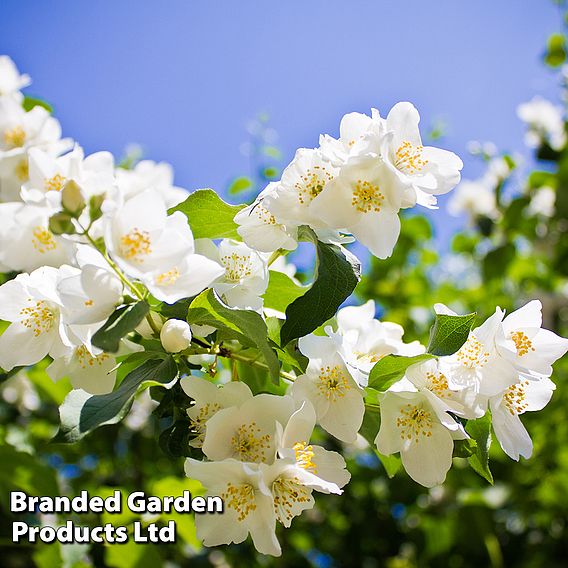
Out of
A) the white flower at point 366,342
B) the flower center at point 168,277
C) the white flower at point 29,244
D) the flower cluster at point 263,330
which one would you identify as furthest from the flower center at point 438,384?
the white flower at point 29,244

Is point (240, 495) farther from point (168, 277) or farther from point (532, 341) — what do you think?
point (532, 341)

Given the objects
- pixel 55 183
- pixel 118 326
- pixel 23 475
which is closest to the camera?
pixel 118 326

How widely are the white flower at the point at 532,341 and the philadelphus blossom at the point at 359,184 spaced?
242mm

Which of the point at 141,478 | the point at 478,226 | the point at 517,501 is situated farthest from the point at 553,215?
the point at 141,478

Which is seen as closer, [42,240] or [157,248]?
[157,248]

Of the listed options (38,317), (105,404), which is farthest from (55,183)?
(105,404)

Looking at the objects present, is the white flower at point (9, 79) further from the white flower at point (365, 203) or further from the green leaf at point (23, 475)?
the white flower at point (365, 203)

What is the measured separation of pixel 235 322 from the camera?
1.00 m

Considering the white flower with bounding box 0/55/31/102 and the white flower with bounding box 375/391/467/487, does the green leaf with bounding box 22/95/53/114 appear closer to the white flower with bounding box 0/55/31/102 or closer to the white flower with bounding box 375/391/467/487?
the white flower with bounding box 0/55/31/102

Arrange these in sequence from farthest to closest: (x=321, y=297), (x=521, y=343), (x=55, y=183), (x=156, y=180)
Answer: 1. (x=156, y=180)
2. (x=55, y=183)
3. (x=521, y=343)
4. (x=321, y=297)

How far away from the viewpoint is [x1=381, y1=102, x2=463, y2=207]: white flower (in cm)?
111

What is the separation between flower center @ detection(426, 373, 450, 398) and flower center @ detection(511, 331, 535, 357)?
149 mm

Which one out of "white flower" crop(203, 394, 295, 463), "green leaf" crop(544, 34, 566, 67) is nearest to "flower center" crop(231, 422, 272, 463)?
"white flower" crop(203, 394, 295, 463)

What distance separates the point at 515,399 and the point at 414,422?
181mm
